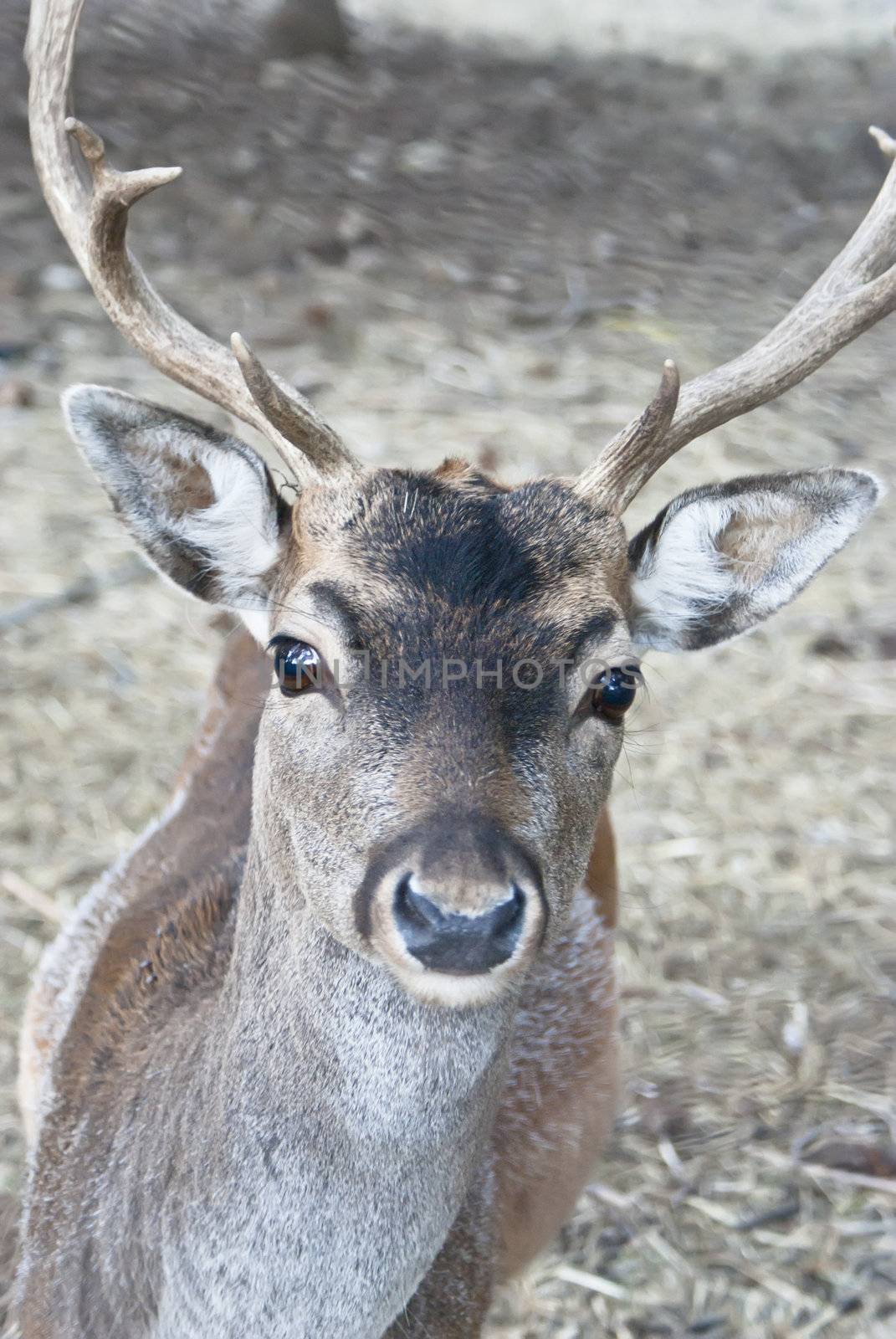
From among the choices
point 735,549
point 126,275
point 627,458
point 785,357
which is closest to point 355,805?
point 627,458

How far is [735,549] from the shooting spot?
2943mm

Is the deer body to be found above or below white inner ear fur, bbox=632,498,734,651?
below

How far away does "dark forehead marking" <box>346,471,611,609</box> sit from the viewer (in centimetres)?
236

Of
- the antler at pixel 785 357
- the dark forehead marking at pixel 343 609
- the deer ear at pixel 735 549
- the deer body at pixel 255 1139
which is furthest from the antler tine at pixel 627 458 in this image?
the deer body at pixel 255 1139

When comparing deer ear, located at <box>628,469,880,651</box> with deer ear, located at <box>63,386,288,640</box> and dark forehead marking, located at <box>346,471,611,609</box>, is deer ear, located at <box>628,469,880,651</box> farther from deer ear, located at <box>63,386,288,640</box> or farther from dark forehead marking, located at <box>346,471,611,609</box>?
deer ear, located at <box>63,386,288,640</box>

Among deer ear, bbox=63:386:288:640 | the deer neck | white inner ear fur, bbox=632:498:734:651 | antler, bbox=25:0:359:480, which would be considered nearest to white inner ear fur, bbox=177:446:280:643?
deer ear, bbox=63:386:288:640

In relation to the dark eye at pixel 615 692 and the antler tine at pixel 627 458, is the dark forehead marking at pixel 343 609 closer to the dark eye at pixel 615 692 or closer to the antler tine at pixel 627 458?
the dark eye at pixel 615 692

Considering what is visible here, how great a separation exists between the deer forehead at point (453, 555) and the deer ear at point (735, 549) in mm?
186

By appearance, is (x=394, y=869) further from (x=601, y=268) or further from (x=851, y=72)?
(x=851, y=72)

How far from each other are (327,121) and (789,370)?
21.2 ft

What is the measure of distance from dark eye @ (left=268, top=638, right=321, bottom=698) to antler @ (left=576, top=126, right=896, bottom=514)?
61 centimetres

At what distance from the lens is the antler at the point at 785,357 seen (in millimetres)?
2686

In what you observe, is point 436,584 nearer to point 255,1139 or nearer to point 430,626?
point 430,626

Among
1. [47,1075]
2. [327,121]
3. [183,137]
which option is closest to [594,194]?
[327,121]
